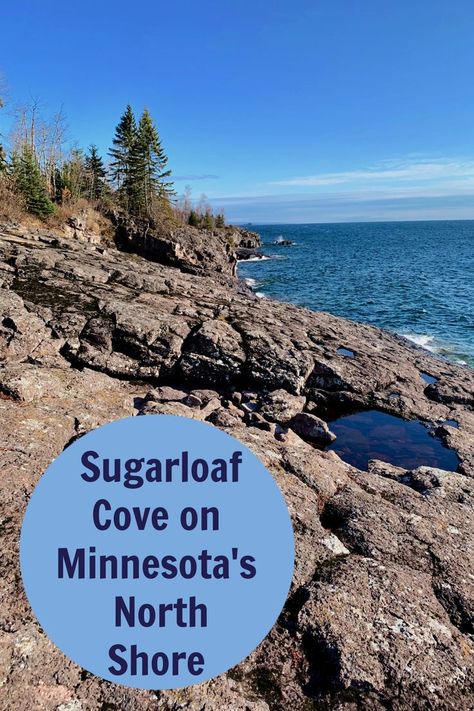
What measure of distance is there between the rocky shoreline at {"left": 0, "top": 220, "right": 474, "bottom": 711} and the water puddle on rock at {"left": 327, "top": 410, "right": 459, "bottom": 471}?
524mm

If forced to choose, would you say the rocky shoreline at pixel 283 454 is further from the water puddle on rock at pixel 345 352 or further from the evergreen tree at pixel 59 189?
the evergreen tree at pixel 59 189

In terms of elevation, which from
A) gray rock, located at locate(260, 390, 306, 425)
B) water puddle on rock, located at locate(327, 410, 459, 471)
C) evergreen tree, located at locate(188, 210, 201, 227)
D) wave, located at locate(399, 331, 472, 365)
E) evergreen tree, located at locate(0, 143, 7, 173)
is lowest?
wave, located at locate(399, 331, 472, 365)

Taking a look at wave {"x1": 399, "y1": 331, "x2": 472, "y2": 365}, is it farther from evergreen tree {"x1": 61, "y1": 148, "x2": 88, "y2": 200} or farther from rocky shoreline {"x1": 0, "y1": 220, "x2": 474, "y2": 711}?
evergreen tree {"x1": 61, "y1": 148, "x2": 88, "y2": 200}

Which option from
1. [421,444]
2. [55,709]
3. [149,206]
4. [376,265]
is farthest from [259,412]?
[376,265]

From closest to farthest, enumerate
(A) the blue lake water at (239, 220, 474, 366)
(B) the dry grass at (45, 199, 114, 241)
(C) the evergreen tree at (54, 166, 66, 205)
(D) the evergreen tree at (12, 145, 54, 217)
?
(A) the blue lake water at (239, 220, 474, 366) < (D) the evergreen tree at (12, 145, 54, 217) < (B) the dry grass at (45, 199, 114, 241) < (C) the evergreen tree at (54, 166, 66, 205)

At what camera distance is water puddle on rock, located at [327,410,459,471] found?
13.4 metres

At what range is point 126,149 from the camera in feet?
205

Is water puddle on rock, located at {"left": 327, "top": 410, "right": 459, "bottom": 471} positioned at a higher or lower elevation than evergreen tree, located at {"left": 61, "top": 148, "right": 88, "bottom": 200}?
lower

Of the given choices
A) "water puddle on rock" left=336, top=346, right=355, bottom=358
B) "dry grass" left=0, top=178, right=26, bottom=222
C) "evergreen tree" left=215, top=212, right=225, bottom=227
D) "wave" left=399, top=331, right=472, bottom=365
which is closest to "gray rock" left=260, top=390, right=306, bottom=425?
"water puddle on rock" left=336, top=346, right=355, bottom=358

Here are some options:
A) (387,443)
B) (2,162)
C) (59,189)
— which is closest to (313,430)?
(387,443)

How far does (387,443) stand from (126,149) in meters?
64.3

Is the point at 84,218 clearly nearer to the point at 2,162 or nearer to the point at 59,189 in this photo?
the point at 59,189

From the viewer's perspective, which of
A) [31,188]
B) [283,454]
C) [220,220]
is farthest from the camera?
[220,220]

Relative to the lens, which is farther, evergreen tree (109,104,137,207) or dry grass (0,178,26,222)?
evergreen tree (109,104,137,207)
